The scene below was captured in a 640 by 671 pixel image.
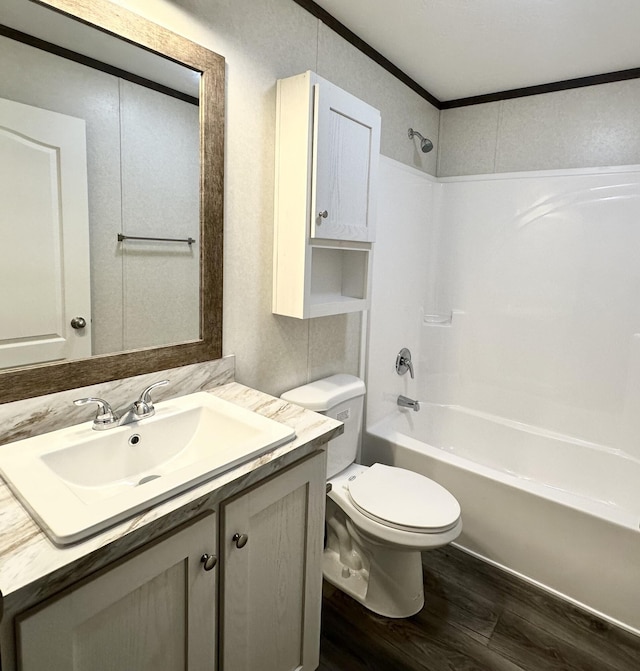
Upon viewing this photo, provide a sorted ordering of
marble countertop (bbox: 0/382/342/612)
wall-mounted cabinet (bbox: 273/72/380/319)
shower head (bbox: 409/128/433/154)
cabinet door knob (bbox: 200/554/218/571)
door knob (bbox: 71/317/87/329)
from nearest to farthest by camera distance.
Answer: marble countertop (bbox: 0/382/342/612) < cabinet door knob (bbox: 200/554/218/571) < door knob (bbox: 71/317/87/329) < wall-mounted cabinet (bbox: 273/72/380/319) < shower head (bbox: 409/128/433/154)

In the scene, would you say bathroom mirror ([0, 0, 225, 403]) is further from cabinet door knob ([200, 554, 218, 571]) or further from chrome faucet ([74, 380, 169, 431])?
cabinet door knob ([200, 554, 218, 571])

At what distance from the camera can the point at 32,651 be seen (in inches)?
29.5

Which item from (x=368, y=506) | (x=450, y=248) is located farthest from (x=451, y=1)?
(x=368, y=506)

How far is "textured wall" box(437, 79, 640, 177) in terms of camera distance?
2377 millimetres

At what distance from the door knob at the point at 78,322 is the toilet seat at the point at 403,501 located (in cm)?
116

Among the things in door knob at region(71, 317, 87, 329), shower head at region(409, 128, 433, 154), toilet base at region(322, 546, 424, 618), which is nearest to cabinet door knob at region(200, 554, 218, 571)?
door knob at region(71, 317, 87, 329)

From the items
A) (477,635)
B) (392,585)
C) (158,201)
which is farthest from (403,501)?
(158,201)

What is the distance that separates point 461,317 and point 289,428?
6.51ft

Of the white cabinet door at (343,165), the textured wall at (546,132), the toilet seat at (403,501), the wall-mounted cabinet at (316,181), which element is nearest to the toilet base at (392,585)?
the toilet seat at (403,501)

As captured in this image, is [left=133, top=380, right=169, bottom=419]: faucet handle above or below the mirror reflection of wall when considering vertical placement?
below

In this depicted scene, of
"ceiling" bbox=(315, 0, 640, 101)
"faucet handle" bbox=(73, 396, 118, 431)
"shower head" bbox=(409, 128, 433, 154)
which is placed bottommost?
"faucet handle" bbox=(73, 396, 118, 431)

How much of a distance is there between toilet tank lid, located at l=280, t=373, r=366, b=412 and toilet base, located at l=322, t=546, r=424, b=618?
24.1 inches

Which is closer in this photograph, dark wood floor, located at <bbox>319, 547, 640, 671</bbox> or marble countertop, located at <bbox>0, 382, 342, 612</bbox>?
marble countertop, located at <bbox>0, 382, 342, 612</bbox>

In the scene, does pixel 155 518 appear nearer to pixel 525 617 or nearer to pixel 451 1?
pixel 525 617
